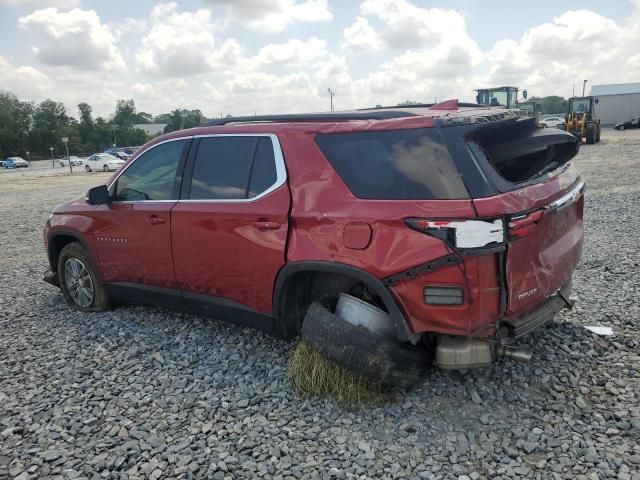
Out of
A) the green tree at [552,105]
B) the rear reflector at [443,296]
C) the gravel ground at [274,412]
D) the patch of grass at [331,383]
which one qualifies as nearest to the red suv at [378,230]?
the rear reflector at [443,296]

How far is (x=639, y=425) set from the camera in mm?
2928

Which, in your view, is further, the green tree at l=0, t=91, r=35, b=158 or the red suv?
the green tree at l=0, t=91, r=35, b=158

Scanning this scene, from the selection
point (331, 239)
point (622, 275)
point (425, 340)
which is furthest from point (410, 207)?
point (622, 275)

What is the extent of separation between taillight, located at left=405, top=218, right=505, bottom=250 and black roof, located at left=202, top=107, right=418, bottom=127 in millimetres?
810

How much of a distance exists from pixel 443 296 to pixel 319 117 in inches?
60.7

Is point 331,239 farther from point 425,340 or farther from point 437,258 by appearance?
point 425,340

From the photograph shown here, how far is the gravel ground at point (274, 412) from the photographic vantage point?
2.79 metres

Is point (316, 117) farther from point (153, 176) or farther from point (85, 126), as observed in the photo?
point (85, 126)

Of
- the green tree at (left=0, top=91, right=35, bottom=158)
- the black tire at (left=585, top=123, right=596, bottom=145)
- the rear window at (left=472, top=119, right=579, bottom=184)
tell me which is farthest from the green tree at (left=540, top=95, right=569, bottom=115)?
the rear window at (left=472, top=119, right=579, bottom=184)

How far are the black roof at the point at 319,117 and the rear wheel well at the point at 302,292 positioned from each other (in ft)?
3.43

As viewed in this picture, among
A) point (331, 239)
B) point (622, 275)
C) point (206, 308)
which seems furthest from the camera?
point (622, 275)

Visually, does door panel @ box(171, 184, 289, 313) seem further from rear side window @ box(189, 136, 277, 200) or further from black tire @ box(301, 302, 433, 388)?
black tire @ box(301, 302, 433, 388)

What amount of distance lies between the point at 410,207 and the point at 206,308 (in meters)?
2.00

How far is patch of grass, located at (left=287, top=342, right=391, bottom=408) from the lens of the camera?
3334 millimetres
